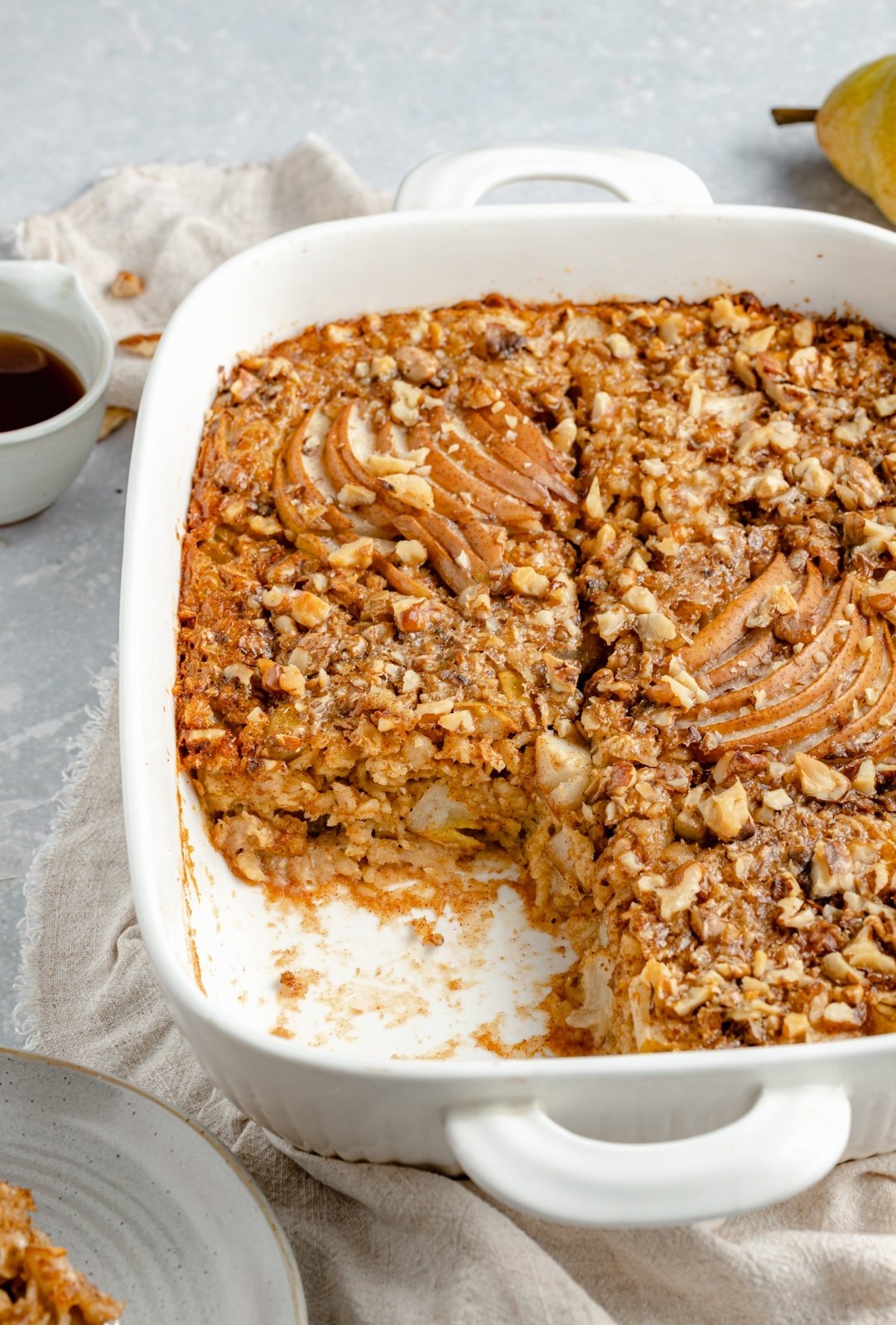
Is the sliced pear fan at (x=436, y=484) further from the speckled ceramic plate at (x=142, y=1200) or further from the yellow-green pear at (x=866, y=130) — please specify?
the yellow-green pear at (x=866, y=130)

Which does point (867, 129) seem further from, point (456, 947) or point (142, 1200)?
point (142, 1200)

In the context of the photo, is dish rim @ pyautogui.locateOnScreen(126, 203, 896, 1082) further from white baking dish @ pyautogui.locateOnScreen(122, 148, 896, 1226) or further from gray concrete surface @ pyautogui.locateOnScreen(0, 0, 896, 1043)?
gray concrete surface @ pyautogui.locateOnScreen(0, 0, 896, 1043)

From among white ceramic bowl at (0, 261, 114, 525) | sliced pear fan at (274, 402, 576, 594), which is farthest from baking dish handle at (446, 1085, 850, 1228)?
white ceramic bowl at (0, 261, 114, 525)

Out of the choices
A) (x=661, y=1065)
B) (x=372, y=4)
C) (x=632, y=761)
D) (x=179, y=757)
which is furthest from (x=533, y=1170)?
(x=372, y=4)

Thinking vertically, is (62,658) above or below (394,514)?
below

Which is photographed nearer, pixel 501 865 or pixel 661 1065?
pixel 661 1065

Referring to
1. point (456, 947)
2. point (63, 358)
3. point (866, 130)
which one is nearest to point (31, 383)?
point (63, 358)

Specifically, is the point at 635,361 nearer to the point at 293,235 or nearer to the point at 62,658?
the point at 293,235
